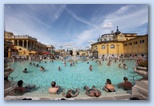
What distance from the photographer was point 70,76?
14.5 feet

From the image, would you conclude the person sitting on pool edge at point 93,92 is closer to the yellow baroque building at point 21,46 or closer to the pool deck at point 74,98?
the pool deck at point 74,98

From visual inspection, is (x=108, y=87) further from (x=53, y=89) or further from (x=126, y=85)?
(x=53, y=89)

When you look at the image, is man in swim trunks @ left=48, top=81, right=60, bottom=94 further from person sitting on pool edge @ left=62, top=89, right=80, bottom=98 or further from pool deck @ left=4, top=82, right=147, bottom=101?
person sitting on pool edge @ left=62, top=89, right=80, bottom=98

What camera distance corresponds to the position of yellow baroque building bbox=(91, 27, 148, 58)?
13.9 feet

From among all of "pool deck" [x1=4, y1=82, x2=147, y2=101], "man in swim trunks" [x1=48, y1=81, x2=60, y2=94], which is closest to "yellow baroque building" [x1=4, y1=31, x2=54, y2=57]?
"pool deck" [x1=4, y1=82, x2=147, y2=101]

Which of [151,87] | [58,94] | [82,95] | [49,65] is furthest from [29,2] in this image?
[151,87]

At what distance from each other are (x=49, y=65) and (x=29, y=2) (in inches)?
79.5

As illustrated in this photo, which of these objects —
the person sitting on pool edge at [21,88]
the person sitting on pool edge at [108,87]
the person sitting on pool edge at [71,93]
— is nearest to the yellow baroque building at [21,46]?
the person sitting on pool edge at [21,88]

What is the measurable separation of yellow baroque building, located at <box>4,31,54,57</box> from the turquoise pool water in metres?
0.42

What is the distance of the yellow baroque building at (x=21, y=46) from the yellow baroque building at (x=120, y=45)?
163 centimetres

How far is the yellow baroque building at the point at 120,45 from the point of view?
13.9ft

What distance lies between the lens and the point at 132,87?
4137mm

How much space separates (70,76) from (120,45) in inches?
77.7

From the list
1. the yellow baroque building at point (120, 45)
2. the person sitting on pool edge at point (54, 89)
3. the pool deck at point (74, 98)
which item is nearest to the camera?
the pool deck at point (74, 98)
